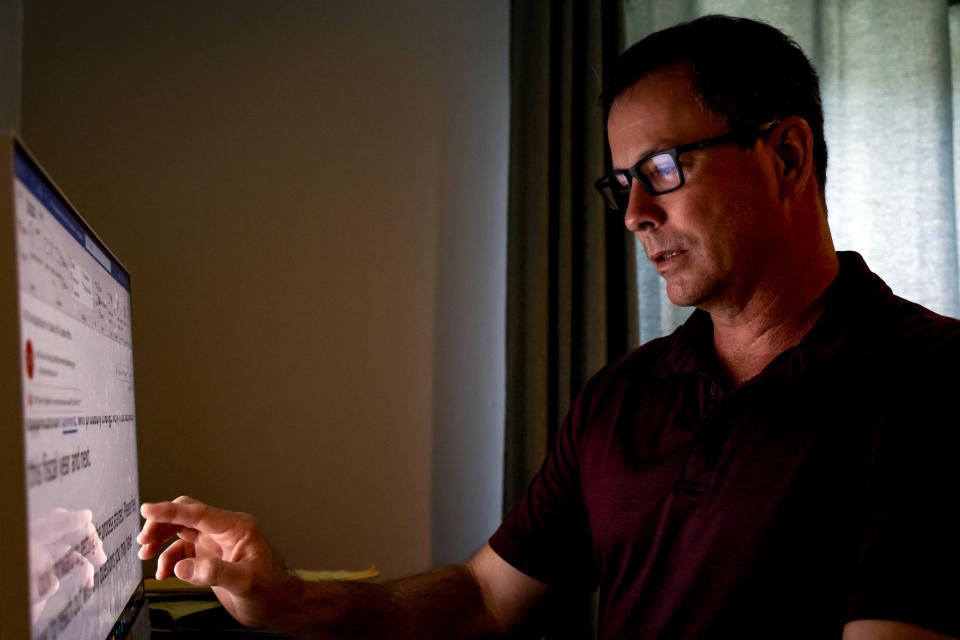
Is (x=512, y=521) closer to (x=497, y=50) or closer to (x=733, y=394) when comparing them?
(x=733, y=394)

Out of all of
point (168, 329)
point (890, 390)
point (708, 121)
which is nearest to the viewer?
point (890, 390)

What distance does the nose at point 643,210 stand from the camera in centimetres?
109

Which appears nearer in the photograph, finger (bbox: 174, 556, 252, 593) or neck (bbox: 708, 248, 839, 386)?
finger (bbox: 174, 556, 252, 593)

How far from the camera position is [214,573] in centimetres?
81

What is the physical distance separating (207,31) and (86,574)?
5.25ft

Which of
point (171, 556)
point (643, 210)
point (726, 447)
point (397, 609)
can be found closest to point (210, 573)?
point (171, 556)

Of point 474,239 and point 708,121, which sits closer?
point 708,121

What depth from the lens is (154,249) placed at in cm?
179

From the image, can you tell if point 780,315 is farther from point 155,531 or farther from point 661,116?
point 155,531

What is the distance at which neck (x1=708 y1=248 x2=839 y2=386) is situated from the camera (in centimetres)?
103

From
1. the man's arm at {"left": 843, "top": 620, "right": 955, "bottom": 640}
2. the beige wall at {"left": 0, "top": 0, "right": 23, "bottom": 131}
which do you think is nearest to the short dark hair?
the man's arm at {"left": 843, "top": 620, "right": 955, "bottom": 640}

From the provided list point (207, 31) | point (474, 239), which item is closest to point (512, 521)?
point (474, 239)

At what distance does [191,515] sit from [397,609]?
0.38 m

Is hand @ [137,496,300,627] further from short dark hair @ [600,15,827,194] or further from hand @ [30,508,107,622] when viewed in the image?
short dark hair @ [600,15,827,194]
